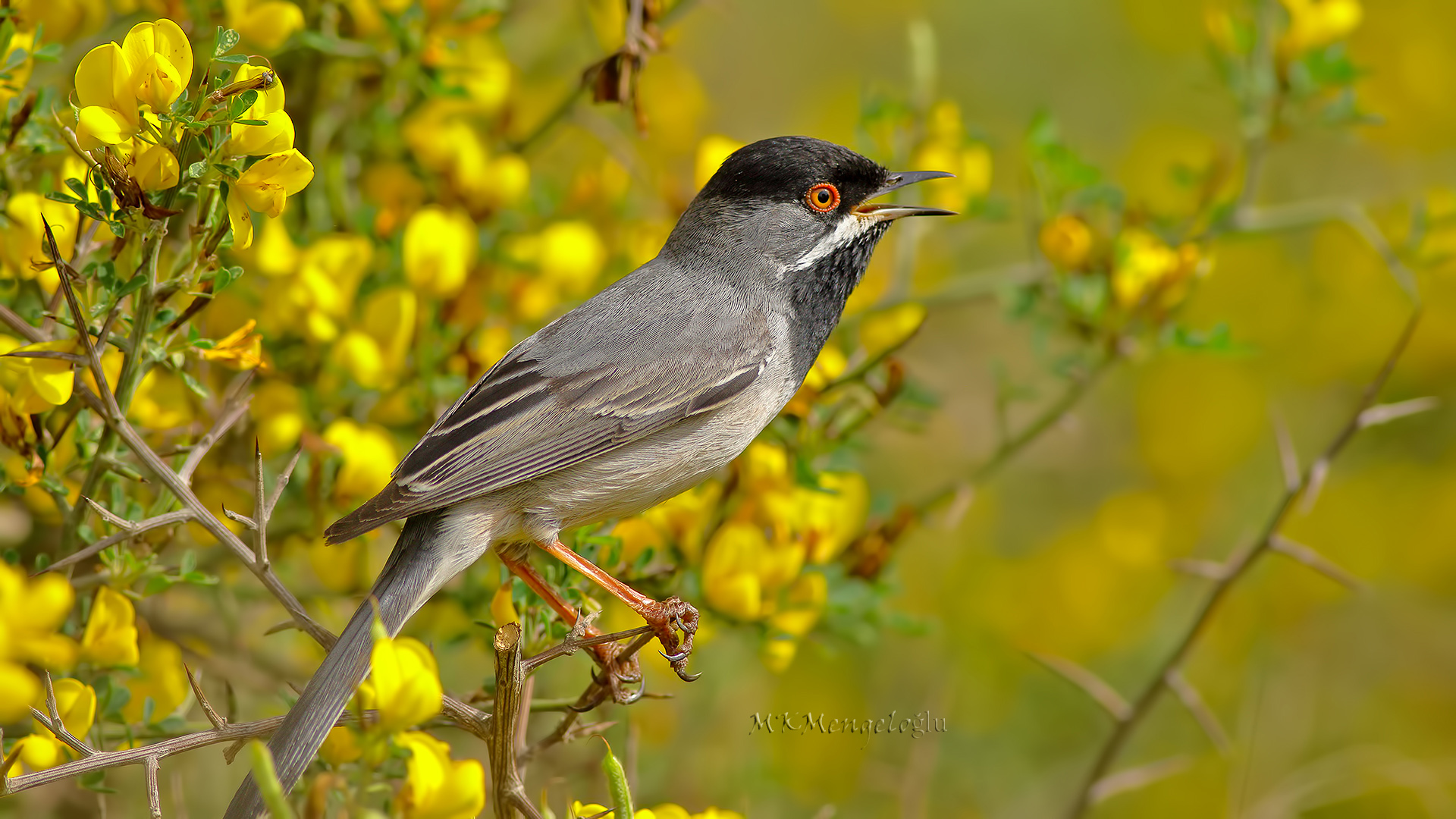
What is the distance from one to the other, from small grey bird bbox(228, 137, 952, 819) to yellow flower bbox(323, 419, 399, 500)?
18cm

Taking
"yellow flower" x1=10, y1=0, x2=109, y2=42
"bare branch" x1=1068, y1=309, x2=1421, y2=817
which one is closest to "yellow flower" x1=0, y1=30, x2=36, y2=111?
"yellow flower" x1=10, y1=0, x2=109, y2=42

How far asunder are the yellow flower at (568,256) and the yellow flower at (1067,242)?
134cm

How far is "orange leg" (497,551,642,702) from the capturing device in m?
2.76

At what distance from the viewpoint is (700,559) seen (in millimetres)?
3242

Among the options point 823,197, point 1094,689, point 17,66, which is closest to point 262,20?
point 17,66

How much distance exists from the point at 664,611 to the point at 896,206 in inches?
56.7

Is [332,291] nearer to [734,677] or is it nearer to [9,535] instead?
[9,535]

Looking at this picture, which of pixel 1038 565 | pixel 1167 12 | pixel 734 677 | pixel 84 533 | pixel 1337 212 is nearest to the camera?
pixel 84 533

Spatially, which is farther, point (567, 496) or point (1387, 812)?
point (1387, 812)

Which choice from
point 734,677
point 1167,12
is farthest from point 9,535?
point 1167,12

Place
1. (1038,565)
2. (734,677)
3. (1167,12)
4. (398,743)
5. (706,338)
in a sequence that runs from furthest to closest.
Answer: (1167,12), (1038,565), (734,677), (706,338), (398,743)

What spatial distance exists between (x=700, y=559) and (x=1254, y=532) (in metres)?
2.73

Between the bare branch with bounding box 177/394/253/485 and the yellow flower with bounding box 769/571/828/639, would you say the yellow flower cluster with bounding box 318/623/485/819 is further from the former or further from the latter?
the yellow flower with bounding box 769/571/828/639

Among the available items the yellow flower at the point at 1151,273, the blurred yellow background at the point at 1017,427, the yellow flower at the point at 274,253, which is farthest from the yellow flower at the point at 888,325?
the yellow flower at the point at 274,253
